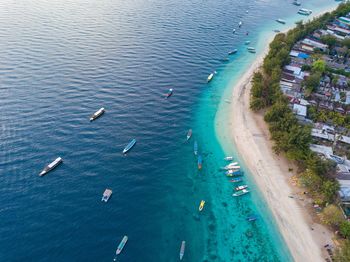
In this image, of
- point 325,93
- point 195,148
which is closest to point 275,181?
point 195,148

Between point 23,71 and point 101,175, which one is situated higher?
point 23,71

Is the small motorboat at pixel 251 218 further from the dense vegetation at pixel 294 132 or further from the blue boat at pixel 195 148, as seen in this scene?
the blue boat at pixel 195 148

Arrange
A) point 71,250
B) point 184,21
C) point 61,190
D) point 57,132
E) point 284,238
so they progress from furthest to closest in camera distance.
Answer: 1. point 184,21
2. point 57,132
3. point 61,190
4. point 284,238
5. point 71,250

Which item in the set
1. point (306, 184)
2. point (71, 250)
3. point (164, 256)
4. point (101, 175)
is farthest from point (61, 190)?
point (306, 184)

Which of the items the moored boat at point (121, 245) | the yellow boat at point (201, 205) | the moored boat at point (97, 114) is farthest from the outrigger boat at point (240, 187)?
the moored boat at point (97, 114)

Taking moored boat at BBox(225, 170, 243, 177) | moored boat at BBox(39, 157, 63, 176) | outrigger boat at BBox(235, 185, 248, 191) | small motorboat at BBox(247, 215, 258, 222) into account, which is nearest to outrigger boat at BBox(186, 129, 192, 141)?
moored boat at BBox(225, 170, 243, 177)

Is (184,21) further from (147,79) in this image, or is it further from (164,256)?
(164,256)

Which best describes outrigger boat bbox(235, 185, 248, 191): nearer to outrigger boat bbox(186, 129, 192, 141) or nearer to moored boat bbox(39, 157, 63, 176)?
outrigger boat bbox(186, 129, 192, 141)
